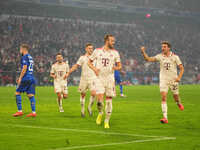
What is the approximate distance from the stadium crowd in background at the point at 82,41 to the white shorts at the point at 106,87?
2765 centimetres

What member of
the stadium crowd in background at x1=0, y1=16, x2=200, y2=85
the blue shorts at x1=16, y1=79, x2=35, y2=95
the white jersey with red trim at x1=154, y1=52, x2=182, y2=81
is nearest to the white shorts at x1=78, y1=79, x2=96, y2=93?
the blue shorts at x1=16, y1=79, x2=35, y2=95

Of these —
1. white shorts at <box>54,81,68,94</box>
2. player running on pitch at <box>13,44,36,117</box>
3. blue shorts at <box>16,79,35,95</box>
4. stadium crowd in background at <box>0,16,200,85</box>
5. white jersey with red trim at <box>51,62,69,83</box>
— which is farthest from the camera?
stadium crowd in background at <box>0,16,200,85</box>

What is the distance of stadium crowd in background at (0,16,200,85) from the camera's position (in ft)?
140

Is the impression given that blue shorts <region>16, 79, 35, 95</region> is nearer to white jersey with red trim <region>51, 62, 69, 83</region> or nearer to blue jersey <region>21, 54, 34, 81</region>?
blue jersey <region>21, 54, 34, 81</region>

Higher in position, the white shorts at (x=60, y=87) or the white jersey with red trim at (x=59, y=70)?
the white jersey with red trim at (x=59, y=70)

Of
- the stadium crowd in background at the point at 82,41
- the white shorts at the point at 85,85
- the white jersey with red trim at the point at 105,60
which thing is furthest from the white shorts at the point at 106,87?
the stadium crowd in background at the point at 82,41

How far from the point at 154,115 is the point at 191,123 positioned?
2.56 m

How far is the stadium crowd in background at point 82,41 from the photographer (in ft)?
140

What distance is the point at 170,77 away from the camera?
1311 centimetres

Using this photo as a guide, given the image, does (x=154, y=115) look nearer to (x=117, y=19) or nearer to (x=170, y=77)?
(x=170, y=77)

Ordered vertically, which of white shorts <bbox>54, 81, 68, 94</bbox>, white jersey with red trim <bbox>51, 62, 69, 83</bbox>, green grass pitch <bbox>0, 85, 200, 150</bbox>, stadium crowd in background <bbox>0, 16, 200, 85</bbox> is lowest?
green grass pitch <bbox>0, 85, 200, 150</bbox>

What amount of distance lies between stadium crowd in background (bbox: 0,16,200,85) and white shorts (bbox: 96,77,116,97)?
2765 cm

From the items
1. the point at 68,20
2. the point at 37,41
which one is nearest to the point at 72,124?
the point at 37,41

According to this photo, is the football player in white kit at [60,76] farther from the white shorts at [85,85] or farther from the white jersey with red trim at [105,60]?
the white jersey with red trim at [105,60]
